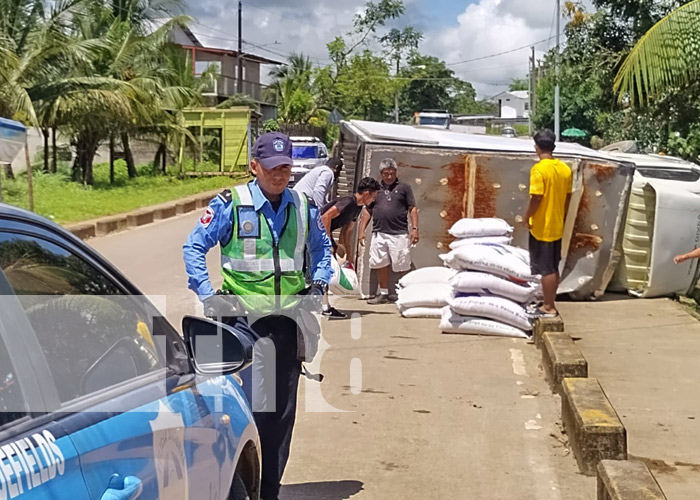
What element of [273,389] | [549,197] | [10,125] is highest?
[10,125]

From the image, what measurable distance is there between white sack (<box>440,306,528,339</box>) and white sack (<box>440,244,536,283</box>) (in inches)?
19.5

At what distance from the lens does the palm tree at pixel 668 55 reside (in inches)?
395

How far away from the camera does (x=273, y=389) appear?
4898 mm

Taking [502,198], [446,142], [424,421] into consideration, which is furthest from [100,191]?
[424,421]

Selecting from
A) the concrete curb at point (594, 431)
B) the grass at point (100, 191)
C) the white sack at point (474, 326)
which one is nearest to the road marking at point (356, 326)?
the white sack at point (474, 326)

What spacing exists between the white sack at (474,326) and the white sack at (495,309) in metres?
0.06

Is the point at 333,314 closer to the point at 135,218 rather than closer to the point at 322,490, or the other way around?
the point at 322,490

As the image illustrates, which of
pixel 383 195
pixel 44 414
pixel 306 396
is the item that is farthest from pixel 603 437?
pixel 383 195

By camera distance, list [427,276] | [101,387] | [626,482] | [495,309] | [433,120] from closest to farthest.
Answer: [101,387] < [626,482] < [495,309] < [427,276] < [433,120]

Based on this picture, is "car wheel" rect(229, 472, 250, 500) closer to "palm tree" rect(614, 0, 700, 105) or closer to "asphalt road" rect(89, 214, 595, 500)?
"asphalt road" rect(89, 214, 595, 500)

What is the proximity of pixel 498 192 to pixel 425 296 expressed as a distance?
1.94m

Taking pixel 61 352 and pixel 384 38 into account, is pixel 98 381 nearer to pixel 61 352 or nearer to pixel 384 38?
pixel 61 352

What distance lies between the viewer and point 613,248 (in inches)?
459

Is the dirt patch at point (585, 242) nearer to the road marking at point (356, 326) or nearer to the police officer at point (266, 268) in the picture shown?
the road marking at point (356, 326)
